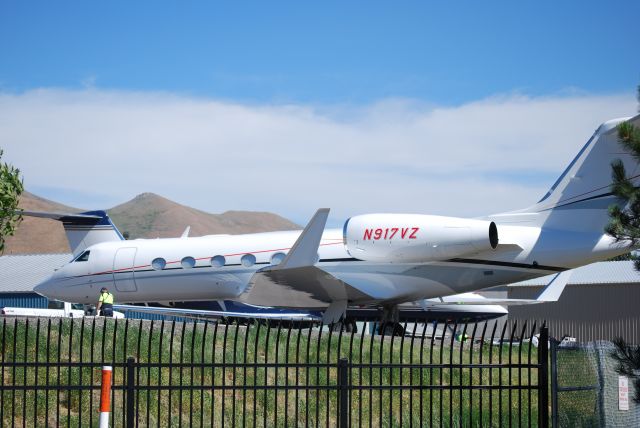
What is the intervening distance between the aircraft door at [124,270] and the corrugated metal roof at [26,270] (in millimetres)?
24978

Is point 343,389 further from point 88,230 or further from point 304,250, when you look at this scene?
point 88,230

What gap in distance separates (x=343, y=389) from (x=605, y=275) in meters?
41.4

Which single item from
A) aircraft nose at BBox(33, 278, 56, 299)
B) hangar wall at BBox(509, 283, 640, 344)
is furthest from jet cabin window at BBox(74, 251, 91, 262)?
hangar wall at BBox(509, 283, 640, 344)

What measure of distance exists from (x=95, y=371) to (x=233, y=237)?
13170 mm

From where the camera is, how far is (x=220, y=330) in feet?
59.5

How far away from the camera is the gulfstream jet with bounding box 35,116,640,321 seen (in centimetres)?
2292

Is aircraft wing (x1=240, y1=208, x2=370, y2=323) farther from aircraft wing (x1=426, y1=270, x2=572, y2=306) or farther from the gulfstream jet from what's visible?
aircraft wing (x1=426, y1=270, x2=572, y2=306)

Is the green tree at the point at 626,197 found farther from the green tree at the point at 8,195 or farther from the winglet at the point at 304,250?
the winglet at the point at 304,250

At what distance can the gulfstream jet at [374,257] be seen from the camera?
2292 cm

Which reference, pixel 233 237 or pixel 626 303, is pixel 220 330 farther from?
pixel 626 303

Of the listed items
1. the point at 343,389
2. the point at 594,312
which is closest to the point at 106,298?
the point at 343,389

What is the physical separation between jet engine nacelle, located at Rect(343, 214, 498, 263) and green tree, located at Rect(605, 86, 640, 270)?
14273 millimetres

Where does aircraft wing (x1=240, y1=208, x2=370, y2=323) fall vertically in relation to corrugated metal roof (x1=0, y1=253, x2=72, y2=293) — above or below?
below

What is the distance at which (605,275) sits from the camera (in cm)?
4825
